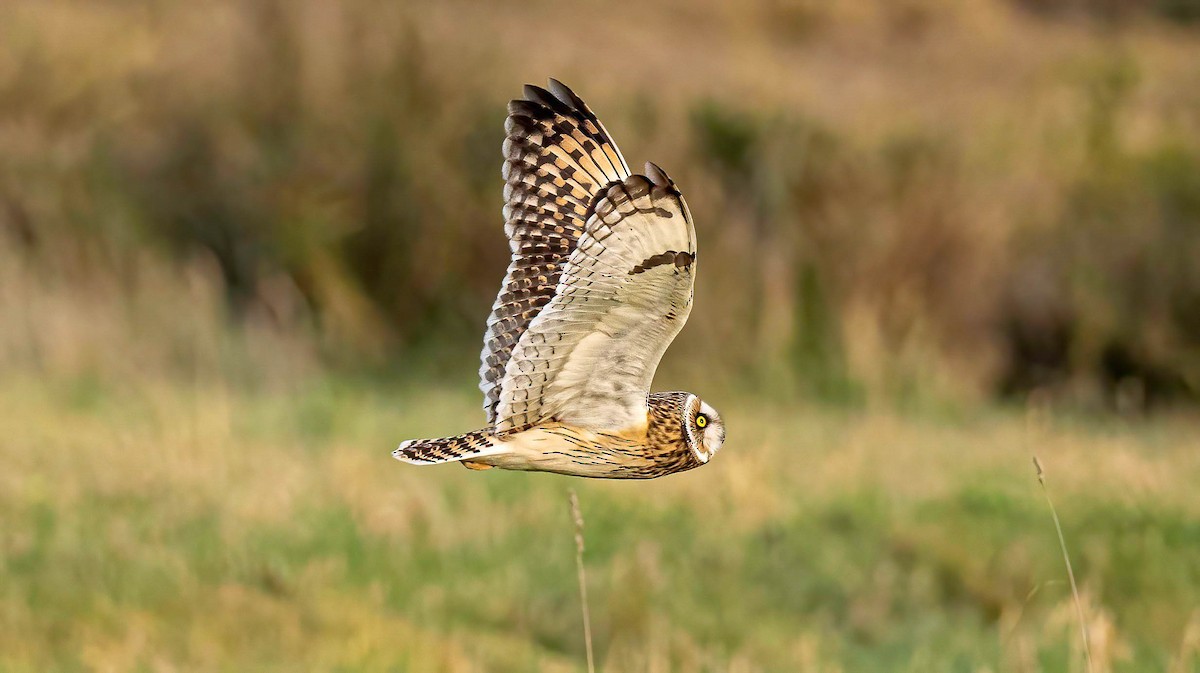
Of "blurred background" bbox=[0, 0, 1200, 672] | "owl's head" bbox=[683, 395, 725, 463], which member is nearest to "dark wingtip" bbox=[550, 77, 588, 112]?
"owl's head" bbox=[683, 395, 725, 463]

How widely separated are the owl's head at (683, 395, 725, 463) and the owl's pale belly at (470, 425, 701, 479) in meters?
0.02

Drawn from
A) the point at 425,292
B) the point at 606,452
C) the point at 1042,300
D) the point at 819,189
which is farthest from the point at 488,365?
the point at 1042,300

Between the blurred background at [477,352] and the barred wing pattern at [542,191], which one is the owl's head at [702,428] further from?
the blurred background at [477,352]

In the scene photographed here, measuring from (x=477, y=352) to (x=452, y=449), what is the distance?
856 centimetres

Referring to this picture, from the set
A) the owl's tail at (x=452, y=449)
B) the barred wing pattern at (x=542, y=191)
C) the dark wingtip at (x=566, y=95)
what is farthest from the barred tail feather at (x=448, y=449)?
the dark wingtip at (x=566, y=95)

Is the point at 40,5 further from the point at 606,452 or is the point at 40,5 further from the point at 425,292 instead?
the point at 606,452

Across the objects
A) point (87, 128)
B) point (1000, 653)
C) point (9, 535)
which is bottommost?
point (1000, 653)

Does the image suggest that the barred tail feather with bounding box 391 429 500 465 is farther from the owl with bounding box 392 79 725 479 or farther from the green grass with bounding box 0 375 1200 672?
the green grass with bounding box 0 375 1200 672

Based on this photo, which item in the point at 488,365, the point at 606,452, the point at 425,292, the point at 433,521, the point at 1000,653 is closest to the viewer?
the point at 606,452

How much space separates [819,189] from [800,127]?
2.36 ft

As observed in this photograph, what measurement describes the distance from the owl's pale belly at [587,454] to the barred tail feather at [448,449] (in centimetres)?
1

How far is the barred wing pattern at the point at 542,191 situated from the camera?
1931mm

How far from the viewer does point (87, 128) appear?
12539mm

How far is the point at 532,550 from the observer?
23.5 feet
